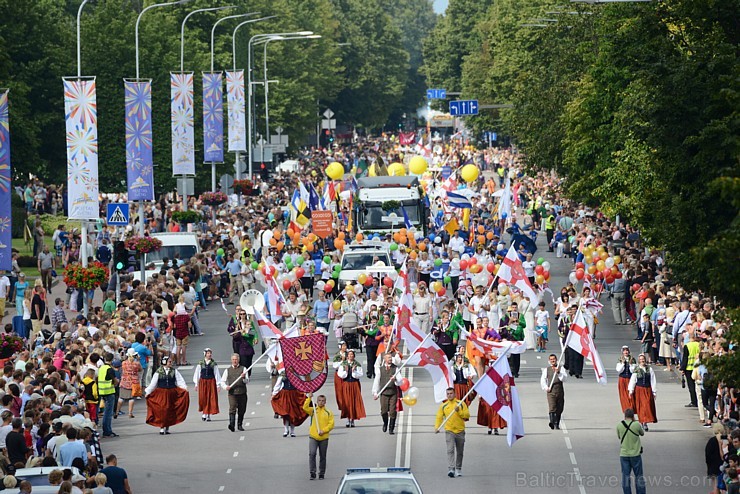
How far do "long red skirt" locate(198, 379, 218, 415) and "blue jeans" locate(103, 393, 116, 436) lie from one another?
5.55 ft

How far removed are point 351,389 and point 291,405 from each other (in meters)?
1.23

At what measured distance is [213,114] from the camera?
Answer: 58.9 m

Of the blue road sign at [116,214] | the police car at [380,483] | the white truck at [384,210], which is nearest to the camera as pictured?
the police car at [380,483]

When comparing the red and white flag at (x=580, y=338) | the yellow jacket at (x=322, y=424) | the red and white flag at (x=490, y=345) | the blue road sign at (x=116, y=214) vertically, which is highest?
the blue road sign at (x=116, y=214)

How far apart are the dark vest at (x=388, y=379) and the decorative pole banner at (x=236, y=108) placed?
35776 millimetres

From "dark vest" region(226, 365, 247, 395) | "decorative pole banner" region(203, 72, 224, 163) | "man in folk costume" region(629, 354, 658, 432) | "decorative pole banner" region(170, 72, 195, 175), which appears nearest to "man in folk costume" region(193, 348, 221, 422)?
"dark vest" region(226, 365, 247, 395)

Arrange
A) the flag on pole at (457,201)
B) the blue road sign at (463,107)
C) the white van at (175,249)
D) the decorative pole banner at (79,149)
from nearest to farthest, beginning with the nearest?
1. the decorative pole banner at (79,149)
2. the white van at (175,249)
3. the flag on pole at (457,201)
4. the blue road sign at (463,107)

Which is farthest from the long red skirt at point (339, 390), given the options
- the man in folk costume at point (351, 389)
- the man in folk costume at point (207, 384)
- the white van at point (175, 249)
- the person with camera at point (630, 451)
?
the white van at point (175, 249)

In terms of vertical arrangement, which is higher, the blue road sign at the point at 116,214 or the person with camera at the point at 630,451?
the blue road sign at the point at 116,214

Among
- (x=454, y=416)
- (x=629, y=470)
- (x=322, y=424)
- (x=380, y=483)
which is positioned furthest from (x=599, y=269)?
(x=380, y=483)

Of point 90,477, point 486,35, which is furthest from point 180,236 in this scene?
point 486,35

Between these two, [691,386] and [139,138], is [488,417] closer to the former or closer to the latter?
[691,386]

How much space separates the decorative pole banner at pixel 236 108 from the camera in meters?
64.4

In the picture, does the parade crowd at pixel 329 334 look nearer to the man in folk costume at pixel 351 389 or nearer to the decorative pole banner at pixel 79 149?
the man in folk costume at pixel 351 389
